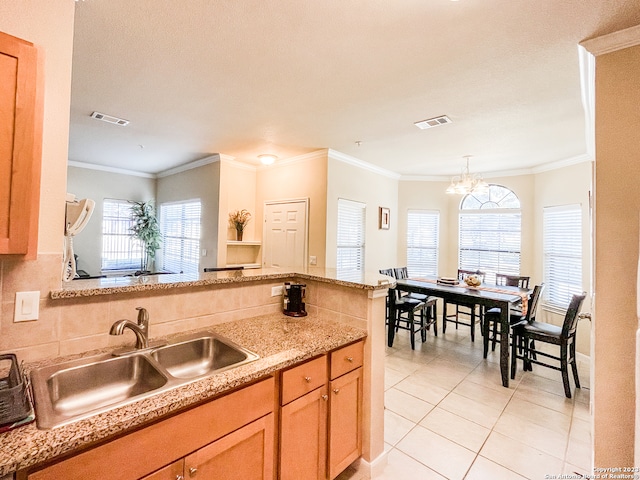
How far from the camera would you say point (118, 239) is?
6.25 meters

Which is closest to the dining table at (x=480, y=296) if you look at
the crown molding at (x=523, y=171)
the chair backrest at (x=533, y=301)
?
the chair backrest at (x=533, y=301)

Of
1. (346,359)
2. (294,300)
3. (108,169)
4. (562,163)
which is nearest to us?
(346,359)

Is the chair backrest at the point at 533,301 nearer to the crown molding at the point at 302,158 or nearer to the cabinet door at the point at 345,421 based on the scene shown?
the cabinet door at the point at 345,421

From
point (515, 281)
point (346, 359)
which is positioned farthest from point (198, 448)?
point (515, 281)

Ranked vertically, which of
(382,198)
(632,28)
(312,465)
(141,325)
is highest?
(632,28)

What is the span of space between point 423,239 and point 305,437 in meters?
5.06

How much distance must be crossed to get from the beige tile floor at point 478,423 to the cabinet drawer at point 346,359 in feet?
2.34

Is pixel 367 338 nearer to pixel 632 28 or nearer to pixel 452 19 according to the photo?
pixel 452 19

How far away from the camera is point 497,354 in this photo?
12.7 ft

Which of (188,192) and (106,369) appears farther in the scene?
(188,192)

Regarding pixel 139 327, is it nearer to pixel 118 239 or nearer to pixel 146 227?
pixel 146 227

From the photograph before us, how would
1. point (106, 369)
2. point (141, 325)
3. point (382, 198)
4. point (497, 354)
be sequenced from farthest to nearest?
point (382, 198), point (497, 354), point (141, 325), point (106, 369)

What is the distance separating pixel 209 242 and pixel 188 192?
4.04ft

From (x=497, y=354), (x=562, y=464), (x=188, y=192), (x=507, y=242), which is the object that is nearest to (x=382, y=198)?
(x=507, y=242)
